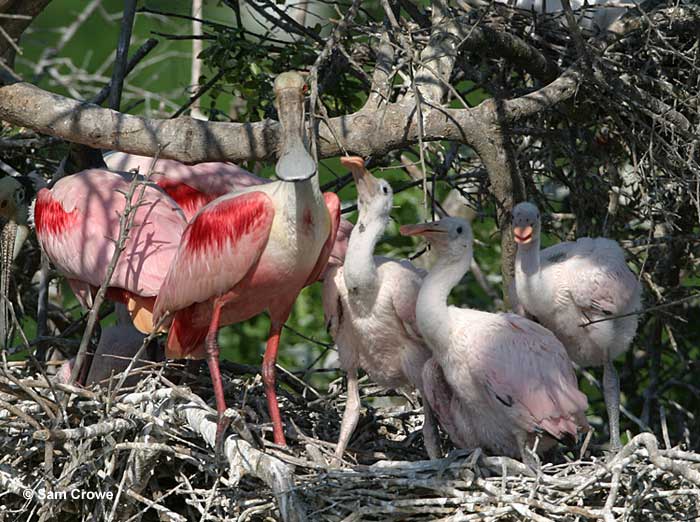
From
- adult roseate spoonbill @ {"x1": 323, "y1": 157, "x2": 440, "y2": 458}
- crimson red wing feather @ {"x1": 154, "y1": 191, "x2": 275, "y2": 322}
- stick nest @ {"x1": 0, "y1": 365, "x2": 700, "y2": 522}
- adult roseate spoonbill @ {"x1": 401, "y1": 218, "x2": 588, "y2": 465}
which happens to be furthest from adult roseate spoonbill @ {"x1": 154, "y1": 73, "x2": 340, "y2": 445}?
adult roseate spoonbill @ {"x1": 401, "y1": 218, "x2": 588, "y2": 465}

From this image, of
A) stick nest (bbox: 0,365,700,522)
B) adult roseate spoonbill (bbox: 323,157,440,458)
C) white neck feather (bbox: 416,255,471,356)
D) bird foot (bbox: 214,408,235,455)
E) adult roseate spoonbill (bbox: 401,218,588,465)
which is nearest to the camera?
stick nest (bbox: 0,365,700,522)

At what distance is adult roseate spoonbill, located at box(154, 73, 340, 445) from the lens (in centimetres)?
509

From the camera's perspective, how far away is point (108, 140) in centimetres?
520

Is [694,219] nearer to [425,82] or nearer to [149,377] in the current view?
[425,82]

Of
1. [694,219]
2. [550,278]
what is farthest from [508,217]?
[694,219]

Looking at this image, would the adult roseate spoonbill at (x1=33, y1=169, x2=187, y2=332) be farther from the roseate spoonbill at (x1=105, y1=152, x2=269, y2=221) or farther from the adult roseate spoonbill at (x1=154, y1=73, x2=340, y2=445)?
the roseate spoonbill at (x1=105, y1=152, x2=269, y2=221)

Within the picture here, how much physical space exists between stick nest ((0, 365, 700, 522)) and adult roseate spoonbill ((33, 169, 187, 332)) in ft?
1.58

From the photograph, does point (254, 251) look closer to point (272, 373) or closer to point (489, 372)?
point (272, 373)

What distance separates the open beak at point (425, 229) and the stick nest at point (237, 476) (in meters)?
0.97

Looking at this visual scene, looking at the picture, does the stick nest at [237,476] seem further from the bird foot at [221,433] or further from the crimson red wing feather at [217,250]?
the crimson red wing feather at [217,250]

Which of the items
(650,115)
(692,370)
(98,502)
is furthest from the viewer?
(692,370)

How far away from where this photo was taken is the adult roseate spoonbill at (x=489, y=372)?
5.02 meters

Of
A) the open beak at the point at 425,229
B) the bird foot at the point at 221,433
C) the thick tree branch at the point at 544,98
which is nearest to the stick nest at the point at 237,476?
the bird foot at the point at 221,433

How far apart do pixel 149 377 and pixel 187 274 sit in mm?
495
